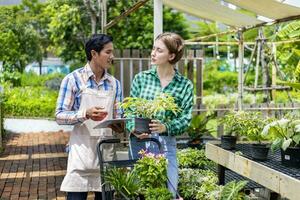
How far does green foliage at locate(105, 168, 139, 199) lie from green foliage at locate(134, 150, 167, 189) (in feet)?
0.13

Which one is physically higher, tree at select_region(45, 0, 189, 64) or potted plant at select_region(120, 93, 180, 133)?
tree at select_region(45, 0, 189, 64)

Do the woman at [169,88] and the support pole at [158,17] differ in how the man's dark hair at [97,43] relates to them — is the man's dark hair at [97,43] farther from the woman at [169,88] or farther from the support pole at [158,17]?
the support pole at [158,17]

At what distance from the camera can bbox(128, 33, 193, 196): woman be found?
318cm

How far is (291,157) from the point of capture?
10.3ft

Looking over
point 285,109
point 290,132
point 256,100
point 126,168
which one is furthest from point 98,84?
point 256,100

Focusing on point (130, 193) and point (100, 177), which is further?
point (100, 177)

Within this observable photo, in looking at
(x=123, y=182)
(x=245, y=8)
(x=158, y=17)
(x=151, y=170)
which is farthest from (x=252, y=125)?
(x=245, y=8)

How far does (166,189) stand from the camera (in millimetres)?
3055

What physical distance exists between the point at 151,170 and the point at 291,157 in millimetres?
812

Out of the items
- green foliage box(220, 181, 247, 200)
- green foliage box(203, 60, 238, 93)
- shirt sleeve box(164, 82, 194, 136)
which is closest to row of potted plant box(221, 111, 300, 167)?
green foliage box(220, 181, 247, 200)

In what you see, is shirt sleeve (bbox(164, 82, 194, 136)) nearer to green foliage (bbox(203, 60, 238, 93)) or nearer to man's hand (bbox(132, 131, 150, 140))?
man's hand (bbox(132, 131, 150, 140))

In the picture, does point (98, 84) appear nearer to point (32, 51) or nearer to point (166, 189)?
point (166, 189)

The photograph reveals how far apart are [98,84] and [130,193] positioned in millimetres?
709

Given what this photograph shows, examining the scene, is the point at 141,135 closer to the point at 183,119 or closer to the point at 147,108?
the point at 147,108
